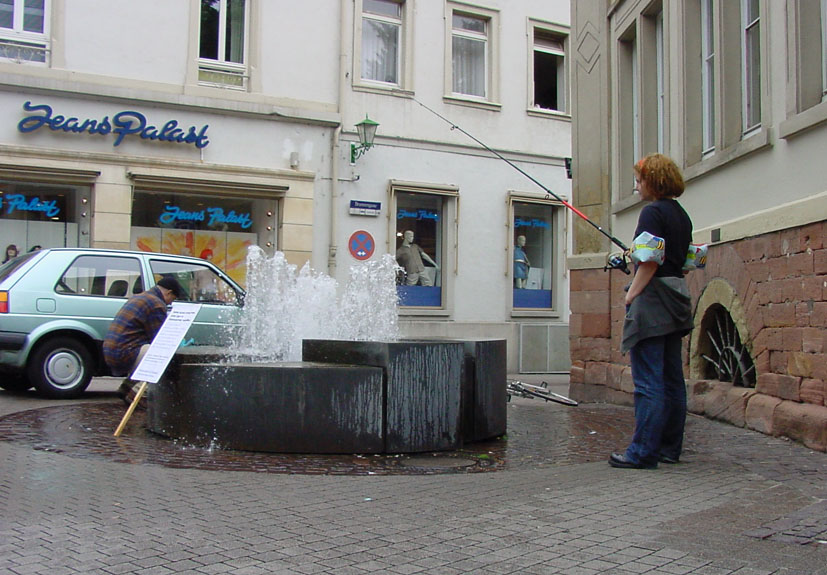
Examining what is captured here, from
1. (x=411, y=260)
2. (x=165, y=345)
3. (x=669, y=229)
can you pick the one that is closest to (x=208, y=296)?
(x=165, y=345)

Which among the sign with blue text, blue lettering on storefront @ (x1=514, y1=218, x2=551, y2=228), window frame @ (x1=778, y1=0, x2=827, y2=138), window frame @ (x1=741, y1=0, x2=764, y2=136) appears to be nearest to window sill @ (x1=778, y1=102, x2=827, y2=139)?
window frame @ (x1=778, y1=0, x2=827, y2=138)

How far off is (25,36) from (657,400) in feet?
46.4

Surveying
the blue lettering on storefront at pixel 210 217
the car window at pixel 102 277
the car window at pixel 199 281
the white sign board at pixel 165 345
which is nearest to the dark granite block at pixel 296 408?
the white sign board at pixel 165 345

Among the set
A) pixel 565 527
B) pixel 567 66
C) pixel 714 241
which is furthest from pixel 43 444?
pixel 567 66

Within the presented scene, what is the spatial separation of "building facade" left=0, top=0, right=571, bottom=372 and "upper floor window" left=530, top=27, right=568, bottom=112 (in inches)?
2.4

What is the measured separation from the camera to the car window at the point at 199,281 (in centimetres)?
1152

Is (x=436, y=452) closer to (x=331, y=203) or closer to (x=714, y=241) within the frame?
(x=714, y=241)

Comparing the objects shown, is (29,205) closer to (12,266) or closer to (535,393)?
(12,266)

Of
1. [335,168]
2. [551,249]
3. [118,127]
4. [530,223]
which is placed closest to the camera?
[118,127]

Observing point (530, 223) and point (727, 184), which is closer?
point (727, 184)

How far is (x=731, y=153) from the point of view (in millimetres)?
8352

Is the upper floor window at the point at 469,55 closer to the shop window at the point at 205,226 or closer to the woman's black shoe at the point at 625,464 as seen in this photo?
the shop window at the point at 205,226

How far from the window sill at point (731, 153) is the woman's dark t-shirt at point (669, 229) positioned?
2148mm

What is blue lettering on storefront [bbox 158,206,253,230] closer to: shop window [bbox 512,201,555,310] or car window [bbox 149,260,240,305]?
car window [bbox 149,260,240,305]
